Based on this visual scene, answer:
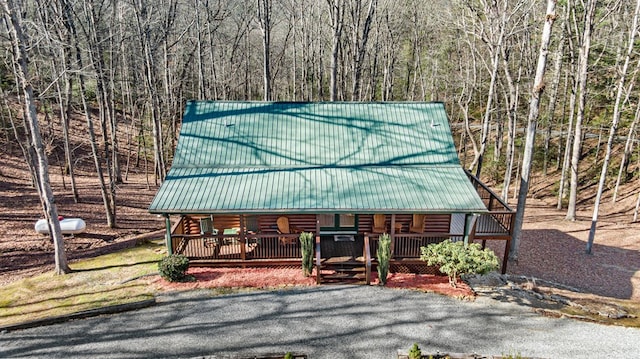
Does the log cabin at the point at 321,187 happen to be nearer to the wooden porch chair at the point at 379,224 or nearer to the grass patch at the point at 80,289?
the wooden porch chair at the point at 379,224

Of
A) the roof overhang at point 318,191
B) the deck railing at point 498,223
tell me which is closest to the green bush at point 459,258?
the roof overhang at point 318,191

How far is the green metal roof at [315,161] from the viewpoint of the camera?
502 inches

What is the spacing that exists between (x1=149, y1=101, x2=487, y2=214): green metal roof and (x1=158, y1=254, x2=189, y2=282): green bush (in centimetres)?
169

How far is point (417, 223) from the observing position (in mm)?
14430

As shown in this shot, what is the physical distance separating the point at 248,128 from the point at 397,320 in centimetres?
997

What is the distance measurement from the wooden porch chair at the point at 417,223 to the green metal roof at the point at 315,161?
1390 millimetres

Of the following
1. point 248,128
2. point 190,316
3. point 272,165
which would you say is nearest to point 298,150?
point 272,165

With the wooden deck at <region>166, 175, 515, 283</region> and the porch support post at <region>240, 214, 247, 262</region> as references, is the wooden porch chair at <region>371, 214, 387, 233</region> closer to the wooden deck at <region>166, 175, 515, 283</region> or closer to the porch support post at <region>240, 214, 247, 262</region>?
the wooden deck at <region>166, 175, 515, 283</region>

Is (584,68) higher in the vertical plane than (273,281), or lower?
higher

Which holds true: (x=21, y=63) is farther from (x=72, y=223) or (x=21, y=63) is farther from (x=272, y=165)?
(x=272, y=165)

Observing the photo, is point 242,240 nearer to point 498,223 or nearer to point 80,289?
point 80,289

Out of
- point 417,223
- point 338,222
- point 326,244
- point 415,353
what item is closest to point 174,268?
point 326,244

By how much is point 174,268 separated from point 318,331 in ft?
18.4

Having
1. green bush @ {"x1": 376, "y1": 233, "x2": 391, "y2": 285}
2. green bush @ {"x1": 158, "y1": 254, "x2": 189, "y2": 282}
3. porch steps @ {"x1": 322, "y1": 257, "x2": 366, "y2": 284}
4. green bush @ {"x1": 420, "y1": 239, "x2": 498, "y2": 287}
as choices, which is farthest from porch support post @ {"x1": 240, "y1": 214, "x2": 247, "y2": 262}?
green bush @ {"x1": 420, "y1": 239, "x2": 498, "y2": 287}
